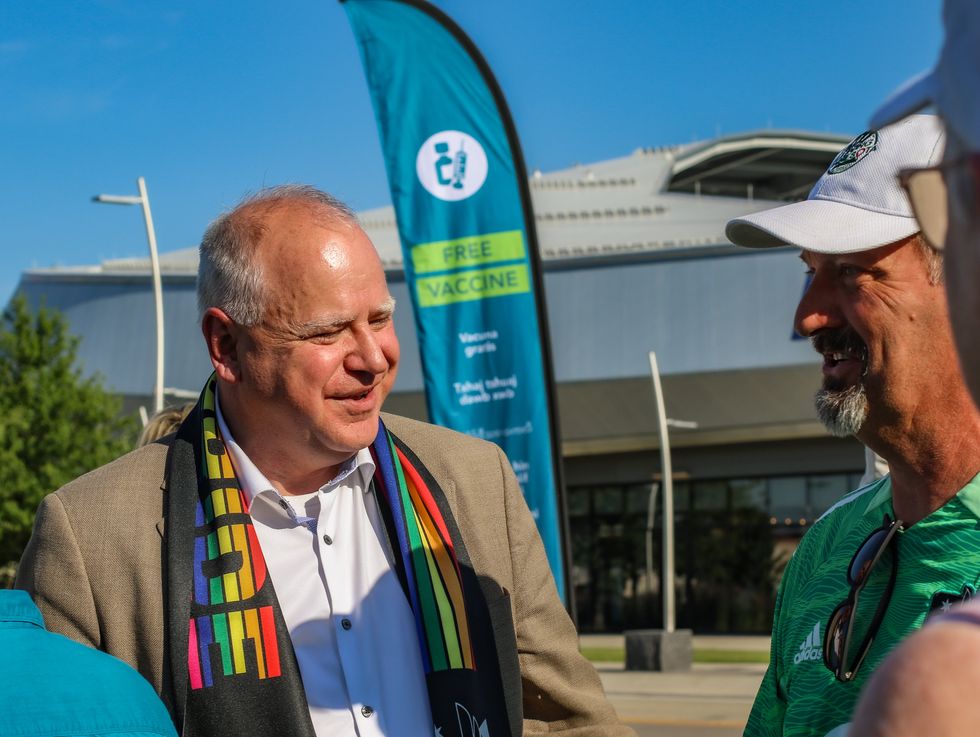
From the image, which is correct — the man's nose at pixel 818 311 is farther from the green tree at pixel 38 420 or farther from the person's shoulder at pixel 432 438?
the green tree at pixel 38 420

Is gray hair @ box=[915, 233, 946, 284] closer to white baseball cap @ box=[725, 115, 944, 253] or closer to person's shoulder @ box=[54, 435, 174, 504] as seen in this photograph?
white baseball cap @ box=[725, 115, 944, 253]

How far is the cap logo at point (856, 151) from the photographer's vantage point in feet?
7.34

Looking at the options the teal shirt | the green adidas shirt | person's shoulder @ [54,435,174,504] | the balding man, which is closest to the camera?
the teal shirt

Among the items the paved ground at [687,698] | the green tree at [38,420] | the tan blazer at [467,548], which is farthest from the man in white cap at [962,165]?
the green tree at [38,420]

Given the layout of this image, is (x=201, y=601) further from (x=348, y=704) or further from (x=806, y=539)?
(x=806, y=539)

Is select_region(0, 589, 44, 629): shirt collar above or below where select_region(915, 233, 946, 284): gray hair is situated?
below

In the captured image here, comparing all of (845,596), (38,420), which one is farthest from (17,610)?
(38,420)

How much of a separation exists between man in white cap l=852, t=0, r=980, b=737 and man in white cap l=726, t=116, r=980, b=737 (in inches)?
50.6

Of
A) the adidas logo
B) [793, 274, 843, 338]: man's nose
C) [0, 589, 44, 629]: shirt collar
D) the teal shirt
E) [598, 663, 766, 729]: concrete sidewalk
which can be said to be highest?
[793, 274, 843, 338]: man's nose

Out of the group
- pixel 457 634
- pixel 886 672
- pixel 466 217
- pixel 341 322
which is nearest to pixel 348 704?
pixel 457 634

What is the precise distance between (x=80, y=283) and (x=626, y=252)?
649 inches

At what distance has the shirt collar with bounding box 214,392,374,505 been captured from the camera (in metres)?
2.75

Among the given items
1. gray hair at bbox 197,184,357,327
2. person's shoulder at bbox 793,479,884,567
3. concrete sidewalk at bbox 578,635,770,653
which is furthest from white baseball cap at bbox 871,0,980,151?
concrete sidewalk at bbox 578,635,770,653

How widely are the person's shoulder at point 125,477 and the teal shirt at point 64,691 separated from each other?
99 cm
